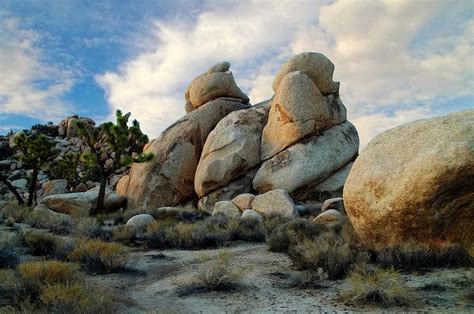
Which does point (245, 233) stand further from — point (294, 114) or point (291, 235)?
point (294, 114)

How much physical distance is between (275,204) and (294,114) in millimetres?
6667

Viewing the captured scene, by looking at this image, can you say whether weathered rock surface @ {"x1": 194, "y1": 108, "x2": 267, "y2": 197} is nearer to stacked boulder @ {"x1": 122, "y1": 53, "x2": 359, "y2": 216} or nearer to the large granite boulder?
stacked boulder @ {"x1": 122, "y1": 53, "x2": 359, "y2": 216}

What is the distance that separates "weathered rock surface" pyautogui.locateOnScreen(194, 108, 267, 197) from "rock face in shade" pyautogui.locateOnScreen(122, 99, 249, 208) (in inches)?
74.2

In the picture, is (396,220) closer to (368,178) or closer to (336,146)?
(368,178)

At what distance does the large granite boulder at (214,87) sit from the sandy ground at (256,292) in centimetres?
2190

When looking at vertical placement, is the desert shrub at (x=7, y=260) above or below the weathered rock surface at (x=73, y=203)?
below

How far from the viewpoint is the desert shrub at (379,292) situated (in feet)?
18.2

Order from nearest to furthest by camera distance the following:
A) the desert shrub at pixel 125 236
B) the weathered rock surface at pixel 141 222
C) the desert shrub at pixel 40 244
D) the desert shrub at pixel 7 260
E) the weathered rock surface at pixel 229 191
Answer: the desert shrub at pixel 7 260 → the desert shrub at pixel 40 244 → the desert shrub at pixel 125 236 → the weathered rock surface at pixel 141 222 → the weathered rock surface at pixel 229 191

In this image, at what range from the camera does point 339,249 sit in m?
7.85

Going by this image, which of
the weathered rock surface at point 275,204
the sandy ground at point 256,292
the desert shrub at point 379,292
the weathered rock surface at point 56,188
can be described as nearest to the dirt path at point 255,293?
the sandy ground at point 256,292

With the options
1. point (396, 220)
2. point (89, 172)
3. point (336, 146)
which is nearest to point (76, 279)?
point (396, 220)

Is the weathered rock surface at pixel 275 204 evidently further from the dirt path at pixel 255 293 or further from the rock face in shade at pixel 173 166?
the dirt path at pixel 255 293

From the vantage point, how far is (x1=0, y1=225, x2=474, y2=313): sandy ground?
18.7 ft

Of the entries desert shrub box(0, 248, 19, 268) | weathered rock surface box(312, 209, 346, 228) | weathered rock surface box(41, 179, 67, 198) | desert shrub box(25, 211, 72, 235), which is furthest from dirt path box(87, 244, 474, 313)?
weathered rock surface box(41, 179, 67, 198)
